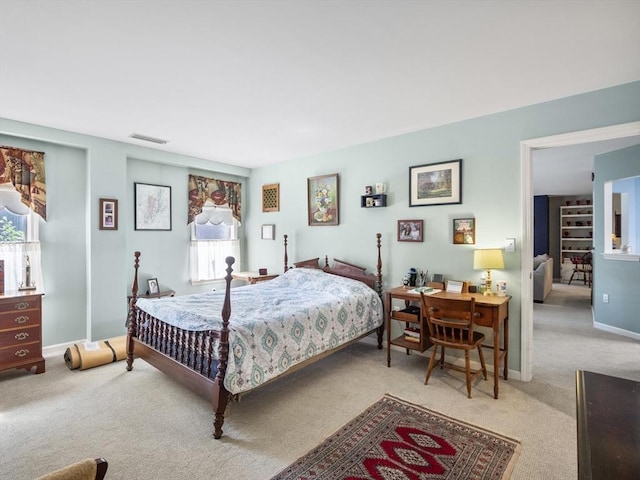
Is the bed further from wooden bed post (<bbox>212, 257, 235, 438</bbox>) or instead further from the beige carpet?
the beige carpet

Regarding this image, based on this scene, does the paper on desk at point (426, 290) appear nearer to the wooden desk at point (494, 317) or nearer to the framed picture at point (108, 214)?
the wooden desk at point (494, 317)

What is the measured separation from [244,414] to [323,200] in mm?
3017

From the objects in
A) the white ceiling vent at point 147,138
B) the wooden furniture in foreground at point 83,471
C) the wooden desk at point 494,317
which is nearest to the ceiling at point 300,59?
the white ceiling vent at point 147,138

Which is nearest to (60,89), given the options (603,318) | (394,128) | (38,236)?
(38,236)

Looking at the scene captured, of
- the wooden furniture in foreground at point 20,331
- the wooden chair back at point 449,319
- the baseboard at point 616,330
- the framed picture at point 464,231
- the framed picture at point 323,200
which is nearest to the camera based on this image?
the wooden chair back at point 449,319

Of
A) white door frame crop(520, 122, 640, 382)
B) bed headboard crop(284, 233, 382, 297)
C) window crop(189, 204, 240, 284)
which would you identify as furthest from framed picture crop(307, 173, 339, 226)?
white door frame crop(520, 122, 640, 382)

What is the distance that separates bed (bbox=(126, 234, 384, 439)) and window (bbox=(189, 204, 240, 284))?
5.33 feet

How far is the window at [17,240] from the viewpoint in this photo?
374 cm

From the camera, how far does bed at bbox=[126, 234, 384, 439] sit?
2445 mm

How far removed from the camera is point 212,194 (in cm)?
559

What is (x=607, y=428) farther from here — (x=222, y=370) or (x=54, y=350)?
(x=54, y=350)

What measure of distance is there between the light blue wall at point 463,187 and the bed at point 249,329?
1.39ft

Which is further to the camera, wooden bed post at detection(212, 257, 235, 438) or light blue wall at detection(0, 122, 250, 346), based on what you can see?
light blue wall at detection(0, 122, 250, 346)

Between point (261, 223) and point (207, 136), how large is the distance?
200cm
